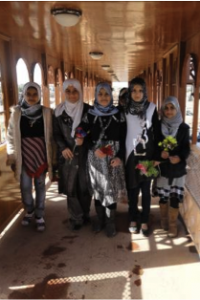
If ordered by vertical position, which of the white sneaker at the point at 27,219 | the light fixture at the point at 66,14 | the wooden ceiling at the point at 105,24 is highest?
the wooden ceiling at the point at 105,24

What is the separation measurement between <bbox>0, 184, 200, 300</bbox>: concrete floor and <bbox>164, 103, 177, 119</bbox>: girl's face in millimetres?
1288

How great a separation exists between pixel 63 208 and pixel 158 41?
263 centimetres

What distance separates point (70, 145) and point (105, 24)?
1318 millimetres

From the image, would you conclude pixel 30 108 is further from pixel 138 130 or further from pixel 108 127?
pixel 138 130

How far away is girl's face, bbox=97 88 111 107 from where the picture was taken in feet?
8.83

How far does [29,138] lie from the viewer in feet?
9.56

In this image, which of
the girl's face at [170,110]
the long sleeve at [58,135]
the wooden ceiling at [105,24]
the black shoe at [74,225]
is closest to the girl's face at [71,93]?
the long sleeve at [58,135]

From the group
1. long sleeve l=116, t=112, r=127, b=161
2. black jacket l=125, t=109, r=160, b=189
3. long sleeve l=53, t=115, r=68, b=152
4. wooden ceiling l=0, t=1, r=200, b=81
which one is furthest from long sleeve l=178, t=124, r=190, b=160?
long sleeve l=53, t=115, r=68, b=152

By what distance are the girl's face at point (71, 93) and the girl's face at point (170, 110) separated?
0.87 metres

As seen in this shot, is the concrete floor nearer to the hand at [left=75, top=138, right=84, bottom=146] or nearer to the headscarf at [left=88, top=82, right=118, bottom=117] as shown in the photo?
the hand at [left=75, top=138, right=84, bottom=146]

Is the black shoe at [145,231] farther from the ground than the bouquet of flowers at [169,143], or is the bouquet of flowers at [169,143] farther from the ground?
the bouquet of flowers at [169,143]

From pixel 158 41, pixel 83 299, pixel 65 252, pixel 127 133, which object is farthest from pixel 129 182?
pixel 158 41

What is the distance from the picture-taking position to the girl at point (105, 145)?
8.94 feet

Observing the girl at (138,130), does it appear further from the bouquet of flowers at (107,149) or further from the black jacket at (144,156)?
the bouquet of flowers at (107,149)
